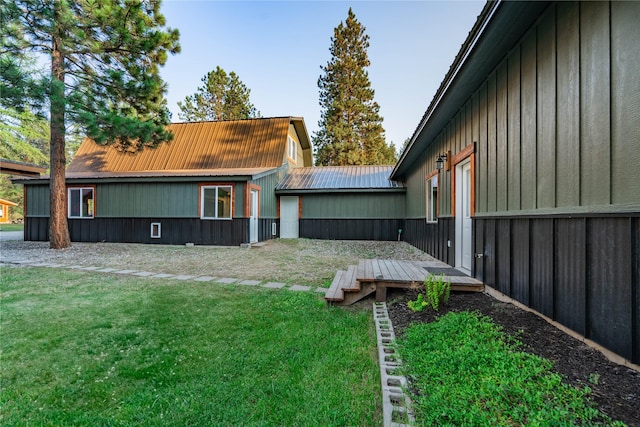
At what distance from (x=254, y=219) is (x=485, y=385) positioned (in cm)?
983

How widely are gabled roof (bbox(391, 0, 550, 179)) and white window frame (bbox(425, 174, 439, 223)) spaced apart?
5.99 feet

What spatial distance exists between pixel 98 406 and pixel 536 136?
14.1 ft

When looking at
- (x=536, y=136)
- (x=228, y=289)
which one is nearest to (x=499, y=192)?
(x=536, y=136)

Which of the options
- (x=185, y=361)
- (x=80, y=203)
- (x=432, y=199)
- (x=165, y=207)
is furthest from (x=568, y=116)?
(x=80, y=203)

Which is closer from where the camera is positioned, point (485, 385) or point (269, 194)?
point (485, 385)

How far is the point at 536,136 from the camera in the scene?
9.91 feet

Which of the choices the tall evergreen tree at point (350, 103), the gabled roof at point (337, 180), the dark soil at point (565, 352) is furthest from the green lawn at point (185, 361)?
the tall evergreen tree at point (350, 103)

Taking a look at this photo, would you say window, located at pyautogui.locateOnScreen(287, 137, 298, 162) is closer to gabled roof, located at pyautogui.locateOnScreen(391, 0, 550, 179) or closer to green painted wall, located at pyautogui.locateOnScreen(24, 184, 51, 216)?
green painted wall, located at pyautogui.locateOnScreen(24, 184, 51, 216)

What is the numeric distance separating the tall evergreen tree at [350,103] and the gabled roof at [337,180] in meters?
9.43

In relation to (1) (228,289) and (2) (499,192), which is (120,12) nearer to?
(1) (228,289)

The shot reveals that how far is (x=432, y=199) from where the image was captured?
7672 millimetres

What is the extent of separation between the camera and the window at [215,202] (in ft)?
34.6

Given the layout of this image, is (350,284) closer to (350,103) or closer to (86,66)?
(86,66)

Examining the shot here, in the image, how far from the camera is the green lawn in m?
1.77
